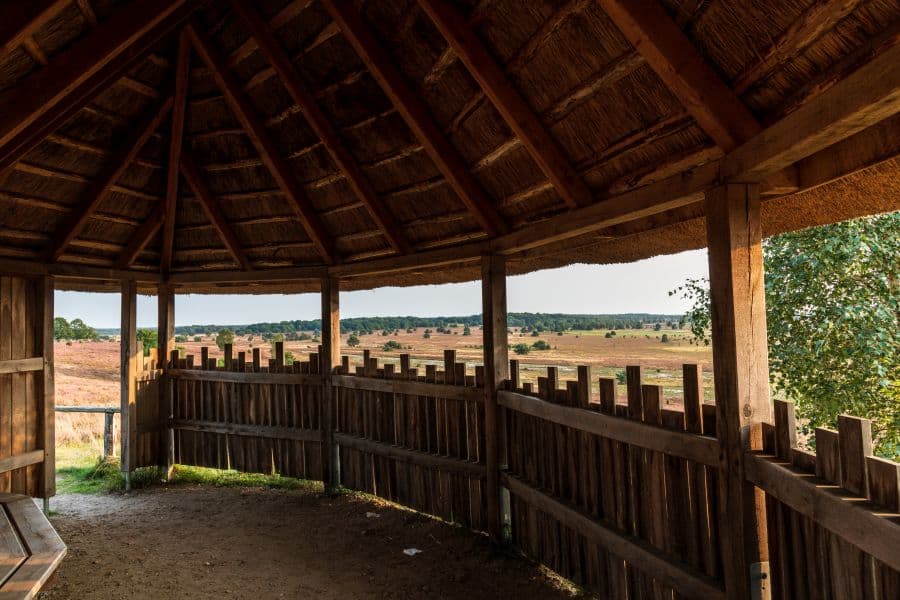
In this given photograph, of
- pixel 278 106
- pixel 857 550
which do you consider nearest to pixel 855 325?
pixel 857 550

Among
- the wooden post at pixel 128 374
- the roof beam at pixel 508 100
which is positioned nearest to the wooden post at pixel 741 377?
the roof beam at pixel 508 100

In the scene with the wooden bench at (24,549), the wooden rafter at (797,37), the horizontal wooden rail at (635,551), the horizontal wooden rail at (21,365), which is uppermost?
the wooden rafter at (797,37)

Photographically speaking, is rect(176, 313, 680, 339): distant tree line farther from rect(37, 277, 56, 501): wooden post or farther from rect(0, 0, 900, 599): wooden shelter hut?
rect(37, 277, 56, 501): wooden post

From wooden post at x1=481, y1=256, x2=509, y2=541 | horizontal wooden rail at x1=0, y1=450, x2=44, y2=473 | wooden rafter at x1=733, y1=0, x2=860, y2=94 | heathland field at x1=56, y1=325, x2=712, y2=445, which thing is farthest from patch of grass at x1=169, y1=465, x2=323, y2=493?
heathland field at x1=56, y1=325, x2=712, y2=445

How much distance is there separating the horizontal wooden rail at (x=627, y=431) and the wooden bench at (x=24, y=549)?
9.40ft

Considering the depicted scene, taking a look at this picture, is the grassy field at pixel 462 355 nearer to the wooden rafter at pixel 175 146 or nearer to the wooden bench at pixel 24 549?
the wooden rafter at pixel 175 146

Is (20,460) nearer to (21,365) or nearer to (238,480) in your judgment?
(21,365)

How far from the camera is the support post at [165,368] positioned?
22.8 feet

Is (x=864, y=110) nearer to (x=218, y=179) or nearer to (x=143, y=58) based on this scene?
(x=143, y=58)

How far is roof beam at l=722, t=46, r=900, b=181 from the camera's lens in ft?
5.13

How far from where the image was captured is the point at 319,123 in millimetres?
4652

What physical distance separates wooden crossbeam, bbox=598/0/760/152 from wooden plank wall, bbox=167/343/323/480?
503cm

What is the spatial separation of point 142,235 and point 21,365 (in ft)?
6.00

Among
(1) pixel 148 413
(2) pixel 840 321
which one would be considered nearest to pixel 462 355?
(1) pixel 148 413
